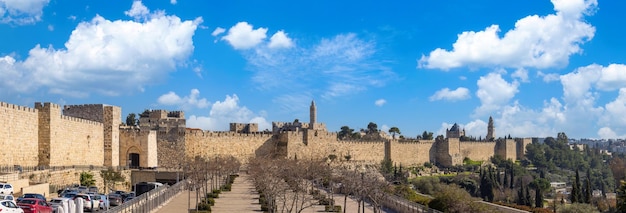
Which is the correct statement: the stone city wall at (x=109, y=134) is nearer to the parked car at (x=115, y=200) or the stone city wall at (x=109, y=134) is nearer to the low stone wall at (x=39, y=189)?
the low stone wall at (x=39, y=189)

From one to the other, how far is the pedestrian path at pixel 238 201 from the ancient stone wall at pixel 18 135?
875cm

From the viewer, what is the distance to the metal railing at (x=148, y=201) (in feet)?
58.7

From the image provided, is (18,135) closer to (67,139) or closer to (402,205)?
(67,139)

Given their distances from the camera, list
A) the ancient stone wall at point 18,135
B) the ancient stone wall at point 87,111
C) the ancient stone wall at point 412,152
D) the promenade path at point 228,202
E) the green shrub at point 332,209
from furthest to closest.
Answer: the ancient stone wall at point 412,152 → the ancient stone wall at point 87,111 → the ancient stone wall at point 18,135 → the green shrub at point 332,209 → the promenade path at point 228,202

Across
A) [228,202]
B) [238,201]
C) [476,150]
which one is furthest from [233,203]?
[476,150]

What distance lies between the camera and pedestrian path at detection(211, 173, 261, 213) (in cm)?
A: 2577

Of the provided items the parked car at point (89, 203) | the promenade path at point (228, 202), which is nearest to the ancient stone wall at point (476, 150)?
the promenade path at point (228, 202)

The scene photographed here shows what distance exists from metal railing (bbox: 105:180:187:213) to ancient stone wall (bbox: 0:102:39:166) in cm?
672

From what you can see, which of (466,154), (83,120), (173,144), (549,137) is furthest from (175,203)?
(549,137)

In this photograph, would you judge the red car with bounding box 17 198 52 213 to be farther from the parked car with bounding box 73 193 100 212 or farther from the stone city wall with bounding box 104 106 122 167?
the stone city wall with bounding box 104 106 122 167

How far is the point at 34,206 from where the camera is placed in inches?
647

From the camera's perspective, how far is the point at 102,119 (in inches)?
1597

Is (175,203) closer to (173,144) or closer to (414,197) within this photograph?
(414,197)

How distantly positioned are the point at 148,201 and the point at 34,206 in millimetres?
5734
